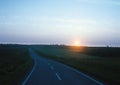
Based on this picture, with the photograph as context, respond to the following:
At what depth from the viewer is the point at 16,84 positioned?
1380cm

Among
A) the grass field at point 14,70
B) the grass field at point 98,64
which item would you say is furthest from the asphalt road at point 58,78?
the grass field at point 98,64

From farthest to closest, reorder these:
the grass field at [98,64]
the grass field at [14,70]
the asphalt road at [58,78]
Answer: the grass field at [98,64] → the grass field at [14,70] → the asphalt road at [58,78]

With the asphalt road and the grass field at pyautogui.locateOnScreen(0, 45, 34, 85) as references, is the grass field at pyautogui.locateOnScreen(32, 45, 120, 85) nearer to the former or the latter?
the asphalt road

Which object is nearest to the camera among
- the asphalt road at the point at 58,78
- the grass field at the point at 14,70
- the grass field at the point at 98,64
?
the asphalt road at the point at 58,78

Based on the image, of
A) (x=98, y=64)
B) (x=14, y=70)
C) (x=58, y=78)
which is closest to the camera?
(x=58, y=78)

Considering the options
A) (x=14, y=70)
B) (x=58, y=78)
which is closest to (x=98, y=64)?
(x=14, y=70)

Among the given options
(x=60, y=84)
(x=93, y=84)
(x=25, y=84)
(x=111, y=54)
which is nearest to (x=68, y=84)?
(x=60, y=84)

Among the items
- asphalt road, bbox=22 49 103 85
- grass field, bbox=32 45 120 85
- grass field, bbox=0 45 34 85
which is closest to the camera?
asphalt road, bbox=22 49 103 85

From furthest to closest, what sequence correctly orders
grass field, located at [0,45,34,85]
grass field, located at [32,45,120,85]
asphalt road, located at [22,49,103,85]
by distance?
grass field, located at [32,45,120,85], grass field, located at [0,45,34,85], asphalt road, located at [22,49,103,85]

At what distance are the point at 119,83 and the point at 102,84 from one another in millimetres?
Result: 1477

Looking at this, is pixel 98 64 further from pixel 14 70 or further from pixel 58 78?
pixel 58 78

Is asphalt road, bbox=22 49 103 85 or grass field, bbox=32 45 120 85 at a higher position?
asphalt road, bbox=22 49 103 85

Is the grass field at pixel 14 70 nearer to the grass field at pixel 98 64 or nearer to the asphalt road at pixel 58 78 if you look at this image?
the asphalt road at pixel 58 78

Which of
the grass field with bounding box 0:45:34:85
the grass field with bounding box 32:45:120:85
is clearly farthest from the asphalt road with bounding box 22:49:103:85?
the grass field with bounding box 32:45:120:85
